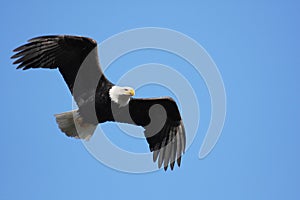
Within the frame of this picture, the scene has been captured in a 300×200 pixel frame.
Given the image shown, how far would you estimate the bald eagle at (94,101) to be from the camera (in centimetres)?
1206

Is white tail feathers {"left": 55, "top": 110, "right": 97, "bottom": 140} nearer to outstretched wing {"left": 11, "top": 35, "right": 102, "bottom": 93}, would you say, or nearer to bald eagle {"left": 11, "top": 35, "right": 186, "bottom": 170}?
bald eagle {"left": 11, "top": 35, "right": 186, "bottom": 170}

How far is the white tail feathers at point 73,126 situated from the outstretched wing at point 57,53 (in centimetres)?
109

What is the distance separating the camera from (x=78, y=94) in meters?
12.5

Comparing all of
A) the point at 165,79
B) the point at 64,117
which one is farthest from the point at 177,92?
the point at 64,117

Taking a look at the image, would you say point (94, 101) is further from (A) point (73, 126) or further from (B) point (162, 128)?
(B) point (162, 128)

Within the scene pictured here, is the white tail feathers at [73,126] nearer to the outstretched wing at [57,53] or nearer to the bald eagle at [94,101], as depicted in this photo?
the bald eagle at [94,101]

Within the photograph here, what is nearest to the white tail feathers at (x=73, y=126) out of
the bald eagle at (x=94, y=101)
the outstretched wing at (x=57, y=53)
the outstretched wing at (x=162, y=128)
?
the bald eagle at (x=94, y=101)

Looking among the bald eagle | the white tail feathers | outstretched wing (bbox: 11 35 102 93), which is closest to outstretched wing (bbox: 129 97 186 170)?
the bald eagle

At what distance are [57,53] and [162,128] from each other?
2527mm

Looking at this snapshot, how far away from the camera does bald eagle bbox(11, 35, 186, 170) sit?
1206 centimetres

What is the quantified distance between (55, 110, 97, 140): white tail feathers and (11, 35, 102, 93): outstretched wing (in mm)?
1094

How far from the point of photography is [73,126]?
13148 millimetres

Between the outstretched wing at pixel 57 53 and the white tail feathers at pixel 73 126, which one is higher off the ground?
the outstretched wing at pixel 57 53

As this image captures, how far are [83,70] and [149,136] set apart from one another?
1.99 m
